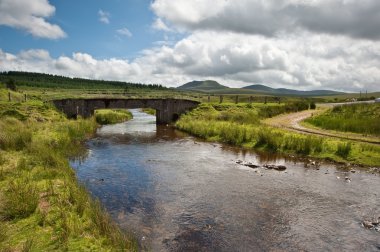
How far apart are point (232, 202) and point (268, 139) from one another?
1516 centimetres

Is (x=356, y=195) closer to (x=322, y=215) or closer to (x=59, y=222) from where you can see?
(x=322, y=215)

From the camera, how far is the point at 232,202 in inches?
634

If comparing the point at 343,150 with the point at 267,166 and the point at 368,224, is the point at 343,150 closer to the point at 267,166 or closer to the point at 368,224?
the point at 267,166

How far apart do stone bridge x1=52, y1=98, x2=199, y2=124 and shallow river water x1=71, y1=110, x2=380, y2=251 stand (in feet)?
83.7

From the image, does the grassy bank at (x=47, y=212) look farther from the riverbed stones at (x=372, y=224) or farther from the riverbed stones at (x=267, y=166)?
the riverbed stones at (x=267, y=166)

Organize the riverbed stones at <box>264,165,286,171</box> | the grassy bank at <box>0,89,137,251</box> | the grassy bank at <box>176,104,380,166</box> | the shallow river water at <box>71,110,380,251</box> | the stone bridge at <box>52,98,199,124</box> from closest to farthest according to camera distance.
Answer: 1. the grassy bank at <box>0,89,137,251</box>
2. the shallow river water at <box>71,110,380,251</box>
3. the riverbed stones at <box>264,165,286,171</box>
4. the grassy bank at <box>176,104,380,166</box>
5. the stone bridge at <box>52,98,199,124</box>

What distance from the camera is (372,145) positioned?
25734 millimetres

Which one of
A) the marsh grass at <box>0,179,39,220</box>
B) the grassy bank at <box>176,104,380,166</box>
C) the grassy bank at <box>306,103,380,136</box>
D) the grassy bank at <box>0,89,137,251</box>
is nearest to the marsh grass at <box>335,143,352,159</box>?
the grassy bank at <box>176,104,380,166</box>

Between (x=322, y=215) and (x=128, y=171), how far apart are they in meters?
12.5

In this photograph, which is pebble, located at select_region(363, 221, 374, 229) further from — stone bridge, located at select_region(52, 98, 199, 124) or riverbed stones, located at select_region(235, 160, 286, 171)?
stone bridge, located at select_region(52, 98, 199, 124)

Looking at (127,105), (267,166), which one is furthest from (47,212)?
(127,105)

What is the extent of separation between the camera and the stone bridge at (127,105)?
49719 millimetres

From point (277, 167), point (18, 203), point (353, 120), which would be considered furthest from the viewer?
point (353, 120)

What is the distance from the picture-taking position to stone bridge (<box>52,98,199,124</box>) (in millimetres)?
49719
